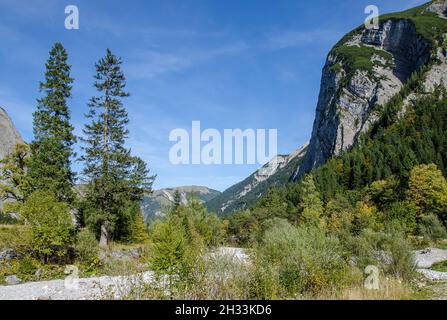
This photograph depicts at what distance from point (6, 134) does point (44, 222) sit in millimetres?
86737

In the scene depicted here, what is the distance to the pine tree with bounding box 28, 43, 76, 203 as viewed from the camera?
107 ft

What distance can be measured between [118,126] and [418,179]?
48.7 m

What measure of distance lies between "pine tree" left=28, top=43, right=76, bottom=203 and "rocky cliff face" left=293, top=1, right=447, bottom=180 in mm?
122817

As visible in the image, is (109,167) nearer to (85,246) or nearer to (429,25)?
(85,246)

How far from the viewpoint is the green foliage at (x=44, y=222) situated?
23062mm

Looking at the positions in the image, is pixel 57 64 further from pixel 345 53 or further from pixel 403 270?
pixel 345 53

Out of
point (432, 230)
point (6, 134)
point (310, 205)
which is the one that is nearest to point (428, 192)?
point (432, 230)

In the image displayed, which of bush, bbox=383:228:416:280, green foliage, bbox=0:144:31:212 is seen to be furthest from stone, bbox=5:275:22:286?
bush, bbox=383:228:416:280

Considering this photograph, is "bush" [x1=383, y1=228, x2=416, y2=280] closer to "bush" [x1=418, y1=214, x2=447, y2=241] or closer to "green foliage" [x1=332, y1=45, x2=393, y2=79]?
"bush" [x1=418, y1=214, x2=447, y2=241]

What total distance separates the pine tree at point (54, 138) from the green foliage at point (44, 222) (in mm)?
8675

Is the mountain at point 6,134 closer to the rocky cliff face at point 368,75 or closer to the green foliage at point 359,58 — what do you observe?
the rocky cliff face at point 368,75

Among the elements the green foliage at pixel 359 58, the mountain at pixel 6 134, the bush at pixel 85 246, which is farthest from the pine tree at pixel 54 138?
the green foliage at pixel 359 58
